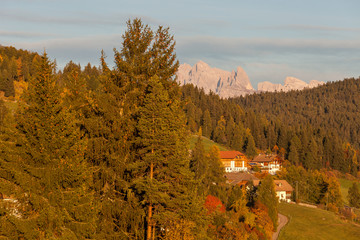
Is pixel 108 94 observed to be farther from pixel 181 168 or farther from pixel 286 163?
pixel 286 163

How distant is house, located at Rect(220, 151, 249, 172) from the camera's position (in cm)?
13638

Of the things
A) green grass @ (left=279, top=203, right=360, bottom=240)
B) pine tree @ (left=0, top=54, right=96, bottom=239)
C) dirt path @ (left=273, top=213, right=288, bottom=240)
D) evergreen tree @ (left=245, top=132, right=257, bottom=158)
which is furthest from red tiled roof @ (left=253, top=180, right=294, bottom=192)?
pine tree @ (left=0, top=54, right=96, bottom=239)

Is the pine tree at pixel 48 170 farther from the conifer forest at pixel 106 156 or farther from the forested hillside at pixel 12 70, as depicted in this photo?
the forested hillside at pixel 12 70

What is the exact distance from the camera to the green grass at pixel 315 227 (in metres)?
63.7

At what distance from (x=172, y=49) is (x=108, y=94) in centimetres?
657

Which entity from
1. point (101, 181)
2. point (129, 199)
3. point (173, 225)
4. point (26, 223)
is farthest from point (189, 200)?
point (26, 223)

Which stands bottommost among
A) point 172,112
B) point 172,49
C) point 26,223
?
point 26,223

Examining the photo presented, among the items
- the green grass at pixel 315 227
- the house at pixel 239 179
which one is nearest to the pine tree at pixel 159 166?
the green grass at pixel 315 227

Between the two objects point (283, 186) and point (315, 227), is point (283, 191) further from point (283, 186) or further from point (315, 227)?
point (315, 227)

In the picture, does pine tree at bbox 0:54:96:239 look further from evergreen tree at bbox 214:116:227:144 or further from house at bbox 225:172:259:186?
evergreen tree at bbox 214:116:227:144

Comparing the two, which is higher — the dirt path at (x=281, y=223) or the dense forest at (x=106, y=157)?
the dense forest at (x=106, y=157)

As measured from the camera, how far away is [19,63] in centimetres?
18588

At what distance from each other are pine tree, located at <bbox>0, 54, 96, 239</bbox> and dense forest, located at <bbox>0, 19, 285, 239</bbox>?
0.05 metres

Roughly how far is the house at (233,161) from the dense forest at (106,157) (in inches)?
4258
